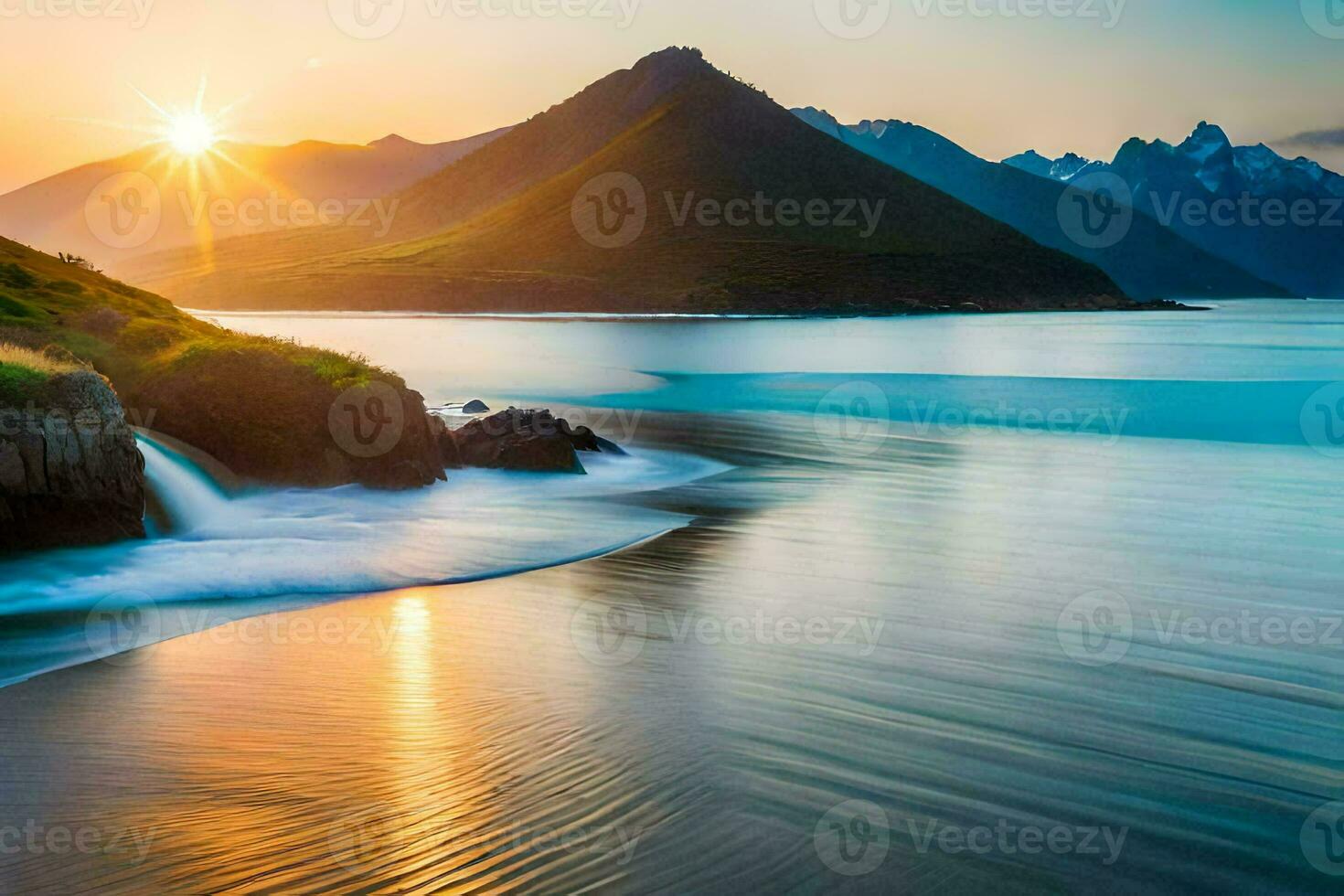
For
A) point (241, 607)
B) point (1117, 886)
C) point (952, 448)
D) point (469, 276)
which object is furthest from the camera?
point (469, 276)

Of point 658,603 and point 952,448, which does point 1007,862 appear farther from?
point 952,448

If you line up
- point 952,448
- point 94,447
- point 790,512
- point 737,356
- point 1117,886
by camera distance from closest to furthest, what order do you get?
point 1117,886 → point 94,447 → point 790,512 → point 952,448 → point 737,356

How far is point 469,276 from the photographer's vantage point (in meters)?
165

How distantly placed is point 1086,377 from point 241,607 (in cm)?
4745

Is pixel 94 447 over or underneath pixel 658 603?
over

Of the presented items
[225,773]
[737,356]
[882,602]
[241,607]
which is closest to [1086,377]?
[737,356]
